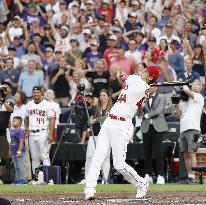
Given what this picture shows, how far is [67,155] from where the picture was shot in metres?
22.1

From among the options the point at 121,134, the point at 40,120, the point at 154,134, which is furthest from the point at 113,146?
the point at 40,120

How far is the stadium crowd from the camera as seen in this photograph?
24203 millimetres

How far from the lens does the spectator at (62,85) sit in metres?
25.2

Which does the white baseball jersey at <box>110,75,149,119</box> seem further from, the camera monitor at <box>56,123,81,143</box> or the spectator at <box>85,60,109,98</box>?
the spectator at <box>85,60,109,98</box>

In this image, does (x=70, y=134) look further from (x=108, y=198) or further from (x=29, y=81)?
(x=108, y=198)

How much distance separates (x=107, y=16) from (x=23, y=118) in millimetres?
6599

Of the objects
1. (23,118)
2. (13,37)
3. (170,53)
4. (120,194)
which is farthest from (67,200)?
(13,37)

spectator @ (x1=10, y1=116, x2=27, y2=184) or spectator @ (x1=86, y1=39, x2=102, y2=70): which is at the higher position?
spectator @ (x1=86, y1=39, x2=102, y2=70)

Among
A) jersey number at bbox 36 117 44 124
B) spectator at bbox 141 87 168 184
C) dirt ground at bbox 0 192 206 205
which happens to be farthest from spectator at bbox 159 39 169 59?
dirt ground at bbox 0 192 206 205

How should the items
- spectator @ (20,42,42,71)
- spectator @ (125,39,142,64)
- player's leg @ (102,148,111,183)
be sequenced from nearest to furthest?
player's leg @ (102,148,111,183), spectator @ (125,39,142,64), spectator @ (20,42,42,71)

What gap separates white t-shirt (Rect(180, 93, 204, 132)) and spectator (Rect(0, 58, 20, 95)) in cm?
554

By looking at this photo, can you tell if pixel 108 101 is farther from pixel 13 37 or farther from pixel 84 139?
pixel 13 37

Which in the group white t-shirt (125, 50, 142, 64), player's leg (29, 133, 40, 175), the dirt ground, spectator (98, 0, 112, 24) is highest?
spectator (98, 0, 112, 24)

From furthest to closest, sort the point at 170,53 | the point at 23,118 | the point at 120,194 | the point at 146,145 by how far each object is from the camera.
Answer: the point at 170,53 < the point at 23,118 < the point at 146,145 < the point at 120,194
